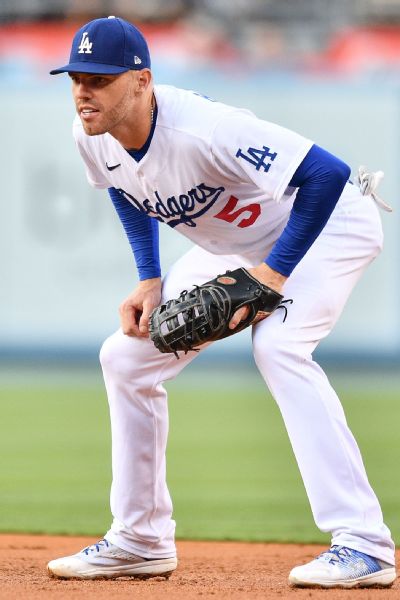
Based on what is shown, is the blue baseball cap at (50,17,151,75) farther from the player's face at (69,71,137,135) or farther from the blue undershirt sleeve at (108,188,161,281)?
the blue undershirt sleeve at (108,188,161,281)

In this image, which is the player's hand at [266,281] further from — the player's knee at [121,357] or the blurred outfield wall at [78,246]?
the blurred outfield wall at [78,246]

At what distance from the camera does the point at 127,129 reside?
3.39 meters

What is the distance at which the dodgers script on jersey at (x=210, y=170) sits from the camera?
3.28 m

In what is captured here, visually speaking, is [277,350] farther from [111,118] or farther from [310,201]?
[111,118]

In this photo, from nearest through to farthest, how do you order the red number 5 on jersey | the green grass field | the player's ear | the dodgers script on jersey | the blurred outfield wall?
the dodgers script on jersey → the player's ear → the red number 5 on jersey → the green grass field → the blurred outfield wall

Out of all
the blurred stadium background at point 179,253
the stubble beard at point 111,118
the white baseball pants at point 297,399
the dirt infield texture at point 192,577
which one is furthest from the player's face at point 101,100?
the blurred stadium background at point 179,253

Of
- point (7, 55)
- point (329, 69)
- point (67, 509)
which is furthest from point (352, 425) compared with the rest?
point (7, 55)

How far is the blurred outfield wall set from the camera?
11969mm

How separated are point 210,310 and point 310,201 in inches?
16.1

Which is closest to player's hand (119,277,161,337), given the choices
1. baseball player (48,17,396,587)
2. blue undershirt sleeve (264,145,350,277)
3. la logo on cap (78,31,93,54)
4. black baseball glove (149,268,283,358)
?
baseball player (48,17,396,587)

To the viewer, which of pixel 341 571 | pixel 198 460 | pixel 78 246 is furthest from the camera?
pixel 78 246

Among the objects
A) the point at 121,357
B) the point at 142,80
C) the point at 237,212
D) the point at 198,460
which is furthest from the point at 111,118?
the point at 198,460

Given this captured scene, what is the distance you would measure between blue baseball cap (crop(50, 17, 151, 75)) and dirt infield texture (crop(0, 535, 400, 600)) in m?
1.42

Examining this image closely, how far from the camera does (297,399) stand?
332 centimetres
